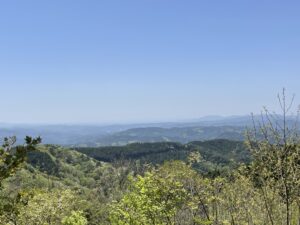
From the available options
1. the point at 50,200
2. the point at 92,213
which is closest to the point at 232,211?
the point at 50,200

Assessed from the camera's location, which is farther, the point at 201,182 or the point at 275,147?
the point at 201,182

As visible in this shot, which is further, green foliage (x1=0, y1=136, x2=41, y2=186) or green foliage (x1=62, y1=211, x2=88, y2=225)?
green foliage (x1=62, y1=211, x2=88, y2=225)

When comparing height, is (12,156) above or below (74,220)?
above

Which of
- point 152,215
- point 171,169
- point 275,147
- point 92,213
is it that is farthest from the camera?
point 92,213

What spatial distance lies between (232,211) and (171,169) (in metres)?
5.26

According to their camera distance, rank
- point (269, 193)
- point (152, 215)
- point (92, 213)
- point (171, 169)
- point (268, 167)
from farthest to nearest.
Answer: point (92, 213), point (171, 169), point (152, 215), point (269, 193), point (268, 167)

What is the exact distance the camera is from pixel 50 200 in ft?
93.2

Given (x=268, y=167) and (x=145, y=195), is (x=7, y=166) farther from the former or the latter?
(x=145, y=195)

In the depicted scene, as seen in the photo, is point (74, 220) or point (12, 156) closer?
point (12, 156)

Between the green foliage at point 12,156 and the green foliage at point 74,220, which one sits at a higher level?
the green foliage at point 12,156

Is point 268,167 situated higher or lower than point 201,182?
higher

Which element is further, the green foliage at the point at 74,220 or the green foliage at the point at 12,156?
the green foliage at the point at 74,220

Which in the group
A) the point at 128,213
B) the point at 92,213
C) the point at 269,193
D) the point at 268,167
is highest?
the point at 268,167

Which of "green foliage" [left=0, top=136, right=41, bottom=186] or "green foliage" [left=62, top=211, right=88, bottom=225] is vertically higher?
"green foliage" [left=0, top=136, right=41, bottom=186]
